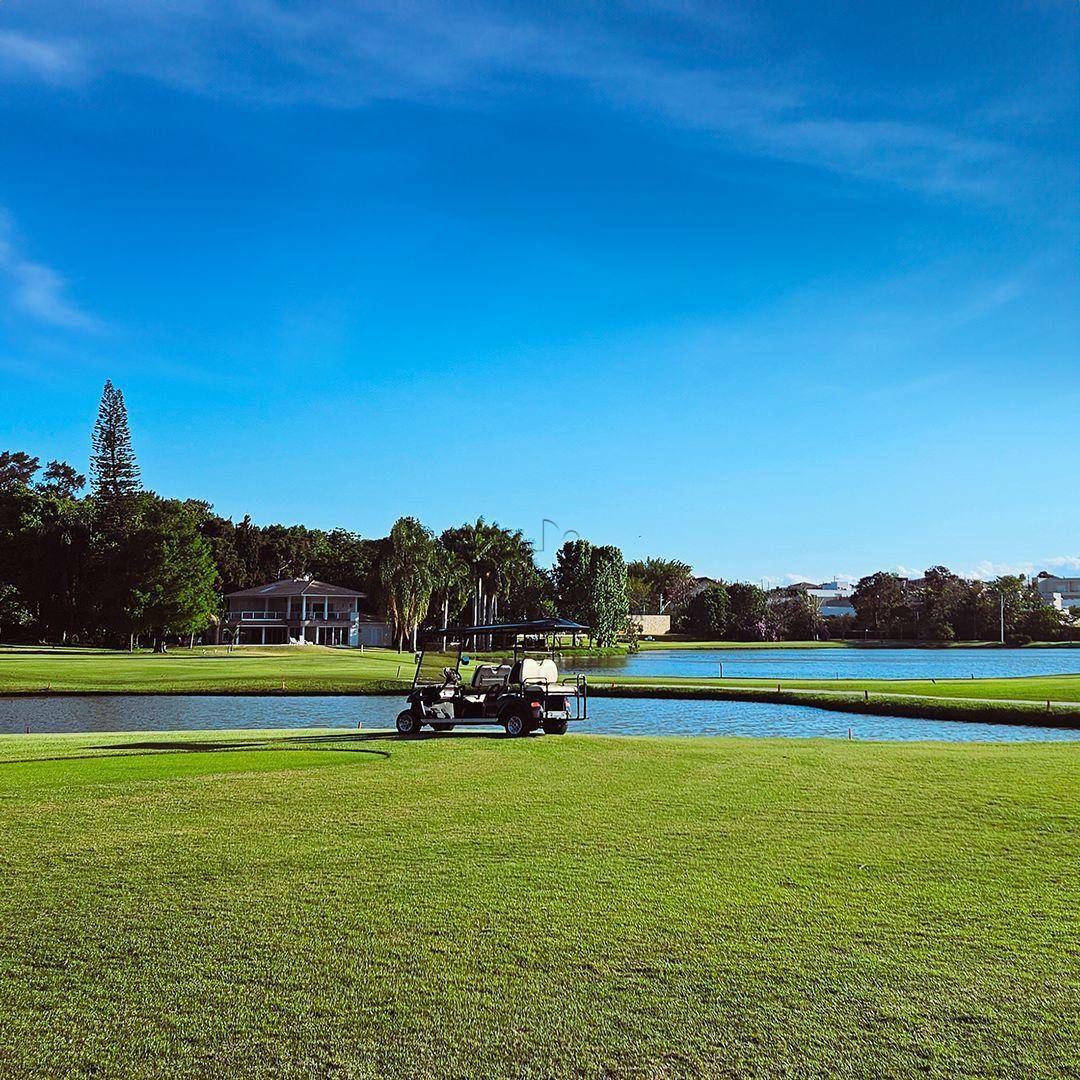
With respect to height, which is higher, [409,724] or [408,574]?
[408,574]

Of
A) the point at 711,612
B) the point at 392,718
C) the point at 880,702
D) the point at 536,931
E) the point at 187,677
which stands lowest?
the point at 392,718

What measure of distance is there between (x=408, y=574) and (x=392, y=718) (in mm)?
59792

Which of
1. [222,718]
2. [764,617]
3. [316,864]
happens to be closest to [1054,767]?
[316,864]

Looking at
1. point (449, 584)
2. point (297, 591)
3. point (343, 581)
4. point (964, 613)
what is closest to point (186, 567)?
point (297, 591)

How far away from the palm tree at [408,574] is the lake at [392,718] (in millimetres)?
52110

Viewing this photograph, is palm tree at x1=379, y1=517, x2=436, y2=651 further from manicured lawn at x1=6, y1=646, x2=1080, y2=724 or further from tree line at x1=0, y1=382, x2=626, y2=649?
Result: manicured lawn at x1=6, y1=646, x2=1080, y2=724

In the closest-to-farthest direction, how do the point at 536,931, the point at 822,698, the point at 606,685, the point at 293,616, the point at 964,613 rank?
1. the point at 536,931
2. the point at 822,698
3. the point at 606,685
4. the point at 293,616
5. the point at 964,613

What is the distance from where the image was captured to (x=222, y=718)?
29.3 meters

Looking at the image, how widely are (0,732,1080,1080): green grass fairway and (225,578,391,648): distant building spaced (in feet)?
286

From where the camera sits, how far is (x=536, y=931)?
5715mm

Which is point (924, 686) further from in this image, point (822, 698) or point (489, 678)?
point (489, 678)

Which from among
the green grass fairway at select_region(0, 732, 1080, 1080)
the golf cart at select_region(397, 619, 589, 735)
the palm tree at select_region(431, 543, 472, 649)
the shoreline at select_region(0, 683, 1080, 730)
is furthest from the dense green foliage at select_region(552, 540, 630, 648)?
the green grass fairway at select_region(0, 732, 1080, 1080)

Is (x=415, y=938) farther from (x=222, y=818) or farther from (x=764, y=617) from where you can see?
(x=764, y=617)

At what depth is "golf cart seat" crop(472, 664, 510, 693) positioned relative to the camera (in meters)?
19.0
